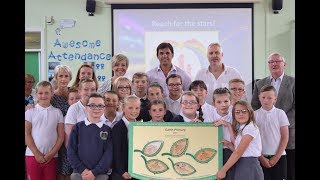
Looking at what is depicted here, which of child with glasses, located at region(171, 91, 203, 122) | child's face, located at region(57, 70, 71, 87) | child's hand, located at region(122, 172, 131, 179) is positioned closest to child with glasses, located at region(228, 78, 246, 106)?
child with glasses, located at region(171, 91, 203, 122)

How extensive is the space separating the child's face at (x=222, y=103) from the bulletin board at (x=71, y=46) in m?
0.88

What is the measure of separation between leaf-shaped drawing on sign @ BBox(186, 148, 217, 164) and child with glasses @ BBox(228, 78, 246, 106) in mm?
350

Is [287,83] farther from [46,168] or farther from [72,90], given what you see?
[46,168]

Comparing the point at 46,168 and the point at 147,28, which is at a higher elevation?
the point at 147,28

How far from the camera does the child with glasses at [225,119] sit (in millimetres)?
2730

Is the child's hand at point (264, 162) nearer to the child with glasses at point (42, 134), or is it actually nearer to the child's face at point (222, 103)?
the child's face at point (222, 103)

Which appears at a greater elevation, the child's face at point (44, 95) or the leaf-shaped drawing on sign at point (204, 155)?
the child's face at point (44, 95)

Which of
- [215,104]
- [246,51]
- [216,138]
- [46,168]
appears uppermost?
[246,51]

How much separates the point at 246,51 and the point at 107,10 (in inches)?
57.9

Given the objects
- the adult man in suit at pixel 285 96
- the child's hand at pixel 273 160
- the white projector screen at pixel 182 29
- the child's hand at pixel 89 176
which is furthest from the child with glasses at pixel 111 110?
the white projector screen at pixel 182 29

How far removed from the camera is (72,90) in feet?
9.51
